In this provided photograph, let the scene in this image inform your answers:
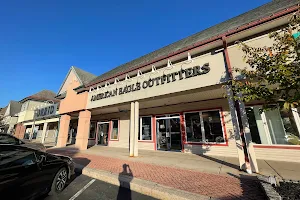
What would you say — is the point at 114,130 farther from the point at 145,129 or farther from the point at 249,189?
the point at 249,189

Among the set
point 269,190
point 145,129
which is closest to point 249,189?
point 269,190

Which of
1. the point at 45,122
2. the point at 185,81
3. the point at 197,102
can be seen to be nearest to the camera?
the point at 185,81

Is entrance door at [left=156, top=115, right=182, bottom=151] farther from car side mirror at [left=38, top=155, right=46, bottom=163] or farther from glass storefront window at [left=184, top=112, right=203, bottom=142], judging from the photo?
car side mirror at [left=38, top=155, right=46, bottom=163]

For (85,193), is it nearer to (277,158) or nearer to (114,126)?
(277,158)

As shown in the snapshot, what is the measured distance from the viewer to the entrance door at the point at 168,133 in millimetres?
10289

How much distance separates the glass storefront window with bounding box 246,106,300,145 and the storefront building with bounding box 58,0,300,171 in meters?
0.04

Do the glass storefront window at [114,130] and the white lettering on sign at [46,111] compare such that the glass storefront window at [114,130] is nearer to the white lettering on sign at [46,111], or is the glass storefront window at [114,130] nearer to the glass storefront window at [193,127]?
the glass storefront window at [193,127]

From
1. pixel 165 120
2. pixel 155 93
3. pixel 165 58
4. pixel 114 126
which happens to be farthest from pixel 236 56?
pixel 114 126

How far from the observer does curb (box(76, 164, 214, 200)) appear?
3.49 m

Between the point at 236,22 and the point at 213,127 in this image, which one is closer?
the point at 236,22

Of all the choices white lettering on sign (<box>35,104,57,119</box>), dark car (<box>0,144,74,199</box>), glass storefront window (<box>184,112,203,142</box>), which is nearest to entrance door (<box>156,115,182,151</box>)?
glass storefront window (<box>184,112,203,142</box>)

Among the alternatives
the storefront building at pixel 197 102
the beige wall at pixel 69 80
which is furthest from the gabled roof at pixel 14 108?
the storefront building at pixel 197 102

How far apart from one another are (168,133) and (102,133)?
8234 mm

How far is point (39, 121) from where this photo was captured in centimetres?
1894
